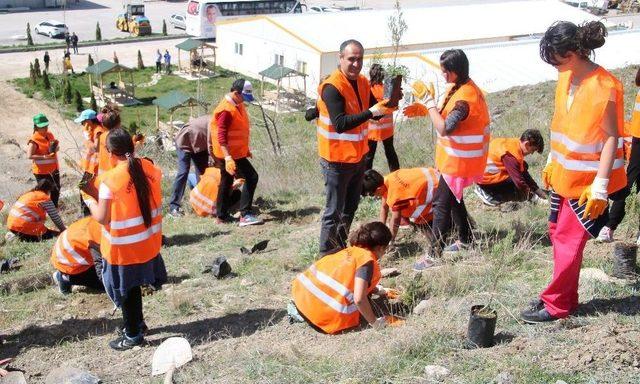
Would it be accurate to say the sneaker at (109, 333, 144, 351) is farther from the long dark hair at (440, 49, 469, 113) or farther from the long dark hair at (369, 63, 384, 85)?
the long dark hair at (369, 63, 384, 85)

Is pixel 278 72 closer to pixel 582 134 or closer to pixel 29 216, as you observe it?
pixel 29 216

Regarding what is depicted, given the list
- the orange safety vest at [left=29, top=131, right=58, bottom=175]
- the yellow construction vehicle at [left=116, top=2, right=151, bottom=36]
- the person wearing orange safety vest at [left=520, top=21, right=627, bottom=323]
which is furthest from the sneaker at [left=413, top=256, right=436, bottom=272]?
the yellow construction vehicle at [left=116, top=2, right=151, bottom=36]

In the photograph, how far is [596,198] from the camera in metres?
3.81

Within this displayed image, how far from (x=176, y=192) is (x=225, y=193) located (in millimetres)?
1105

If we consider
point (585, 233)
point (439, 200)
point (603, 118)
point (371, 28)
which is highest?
point (603, 118)

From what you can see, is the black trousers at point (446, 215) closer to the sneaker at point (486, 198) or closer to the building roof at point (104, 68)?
the sneaker at point (486, 198)

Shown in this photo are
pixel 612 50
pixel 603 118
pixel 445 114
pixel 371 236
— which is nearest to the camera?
pixel 603 118

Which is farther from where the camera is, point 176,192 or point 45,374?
point 176,192

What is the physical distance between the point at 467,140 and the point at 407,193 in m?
0.77

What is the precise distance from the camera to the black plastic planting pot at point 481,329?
4.02 metres

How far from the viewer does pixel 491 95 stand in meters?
18.7

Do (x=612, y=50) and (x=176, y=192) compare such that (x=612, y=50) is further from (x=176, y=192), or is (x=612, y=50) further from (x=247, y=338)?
(x=247, y=338)

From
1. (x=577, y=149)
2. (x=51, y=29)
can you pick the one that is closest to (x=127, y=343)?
(x=577, y=149)

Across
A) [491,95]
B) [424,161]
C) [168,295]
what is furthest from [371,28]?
[168,295]
